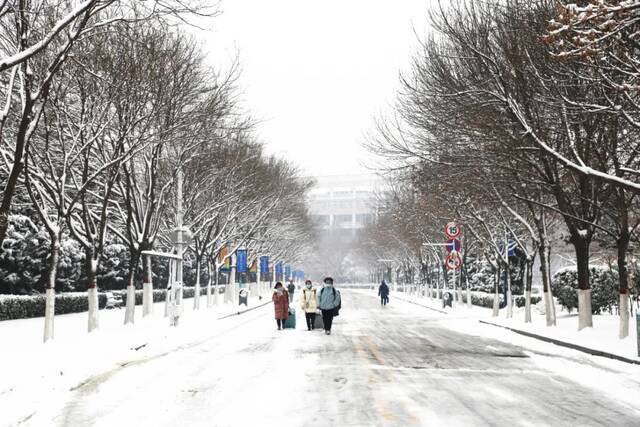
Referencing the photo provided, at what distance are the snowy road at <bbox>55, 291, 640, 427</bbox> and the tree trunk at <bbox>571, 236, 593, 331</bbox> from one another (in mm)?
4780

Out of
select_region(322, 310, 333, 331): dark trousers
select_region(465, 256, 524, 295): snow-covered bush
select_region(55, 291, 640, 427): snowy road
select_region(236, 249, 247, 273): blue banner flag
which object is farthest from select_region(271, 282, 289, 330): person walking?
select_region(465, 256, 524, 295): snow-covered bush

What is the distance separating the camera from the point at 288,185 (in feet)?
178

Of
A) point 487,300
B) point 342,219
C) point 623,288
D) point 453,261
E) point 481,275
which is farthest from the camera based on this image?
point 342,219

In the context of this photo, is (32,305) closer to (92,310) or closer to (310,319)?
(92,310)

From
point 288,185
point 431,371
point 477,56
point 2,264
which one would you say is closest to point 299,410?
point 431,371

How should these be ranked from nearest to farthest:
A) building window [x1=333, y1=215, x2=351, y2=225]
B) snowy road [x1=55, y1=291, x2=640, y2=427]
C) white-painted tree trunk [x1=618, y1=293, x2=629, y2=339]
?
snowy road [x1=55, y1=291, x2=640, y2=427], white-painted tree trunk [x1=618, y1=293, x2=629, y2=339], building window [x1=333, y1=215, x2=351, y2=225]

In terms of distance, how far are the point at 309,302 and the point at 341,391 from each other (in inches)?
560

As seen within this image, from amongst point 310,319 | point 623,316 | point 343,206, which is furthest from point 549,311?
point 343,206

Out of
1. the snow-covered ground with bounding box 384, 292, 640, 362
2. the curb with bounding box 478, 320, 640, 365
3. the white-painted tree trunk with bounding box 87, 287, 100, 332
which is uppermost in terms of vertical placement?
the white-painted tree trunk with bounding box 87, 287, 100, 332

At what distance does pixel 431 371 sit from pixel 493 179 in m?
13.7

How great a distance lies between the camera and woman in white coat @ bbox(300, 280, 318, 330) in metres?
24.9

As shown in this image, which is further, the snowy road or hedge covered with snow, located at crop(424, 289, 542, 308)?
hedge covered with snow, located at crop(424, 289, 542, 308)

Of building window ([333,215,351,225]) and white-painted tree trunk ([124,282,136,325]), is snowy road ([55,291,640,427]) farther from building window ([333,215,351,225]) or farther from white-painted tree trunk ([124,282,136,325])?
building window ([333,215,351,225])

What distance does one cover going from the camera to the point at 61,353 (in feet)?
52.1
